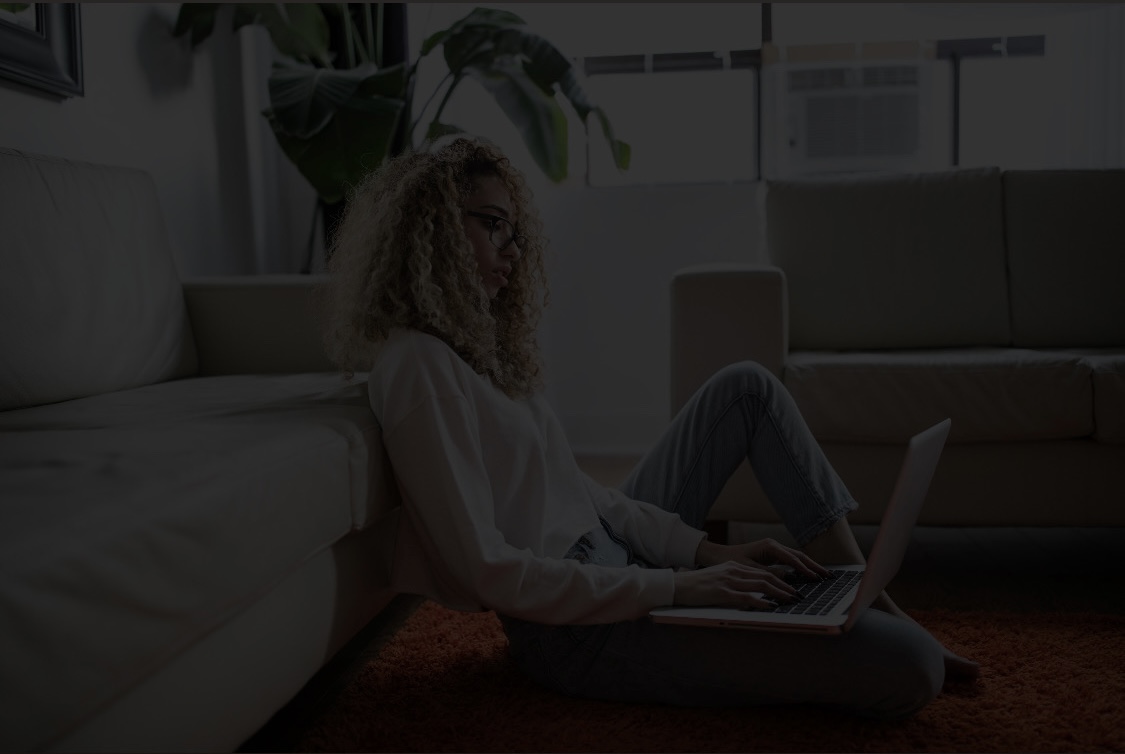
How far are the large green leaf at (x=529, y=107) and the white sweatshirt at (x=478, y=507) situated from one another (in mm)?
1655

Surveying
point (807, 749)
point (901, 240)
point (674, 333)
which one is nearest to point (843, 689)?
point (807, 749)

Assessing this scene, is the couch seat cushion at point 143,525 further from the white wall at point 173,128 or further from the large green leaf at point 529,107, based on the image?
the large green leaf at point 529,107

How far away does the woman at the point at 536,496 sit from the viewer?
1.02 m

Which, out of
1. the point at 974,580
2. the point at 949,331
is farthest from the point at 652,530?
the point at 949,331

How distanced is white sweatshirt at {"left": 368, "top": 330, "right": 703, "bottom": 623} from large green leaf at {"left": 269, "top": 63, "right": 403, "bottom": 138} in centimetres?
145

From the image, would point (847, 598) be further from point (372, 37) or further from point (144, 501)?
point (372, 37)

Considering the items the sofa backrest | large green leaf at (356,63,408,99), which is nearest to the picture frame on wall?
the sofa backrest

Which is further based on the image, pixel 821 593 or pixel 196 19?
pixel 196 19

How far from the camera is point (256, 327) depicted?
1.95 metres

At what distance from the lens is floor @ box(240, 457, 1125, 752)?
50.8 inches

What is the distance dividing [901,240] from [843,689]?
1.50 metres

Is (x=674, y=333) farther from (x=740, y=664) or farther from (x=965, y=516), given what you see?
(x=740, y=664)

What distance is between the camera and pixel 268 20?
2627mm

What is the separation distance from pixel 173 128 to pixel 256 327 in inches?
36.8
